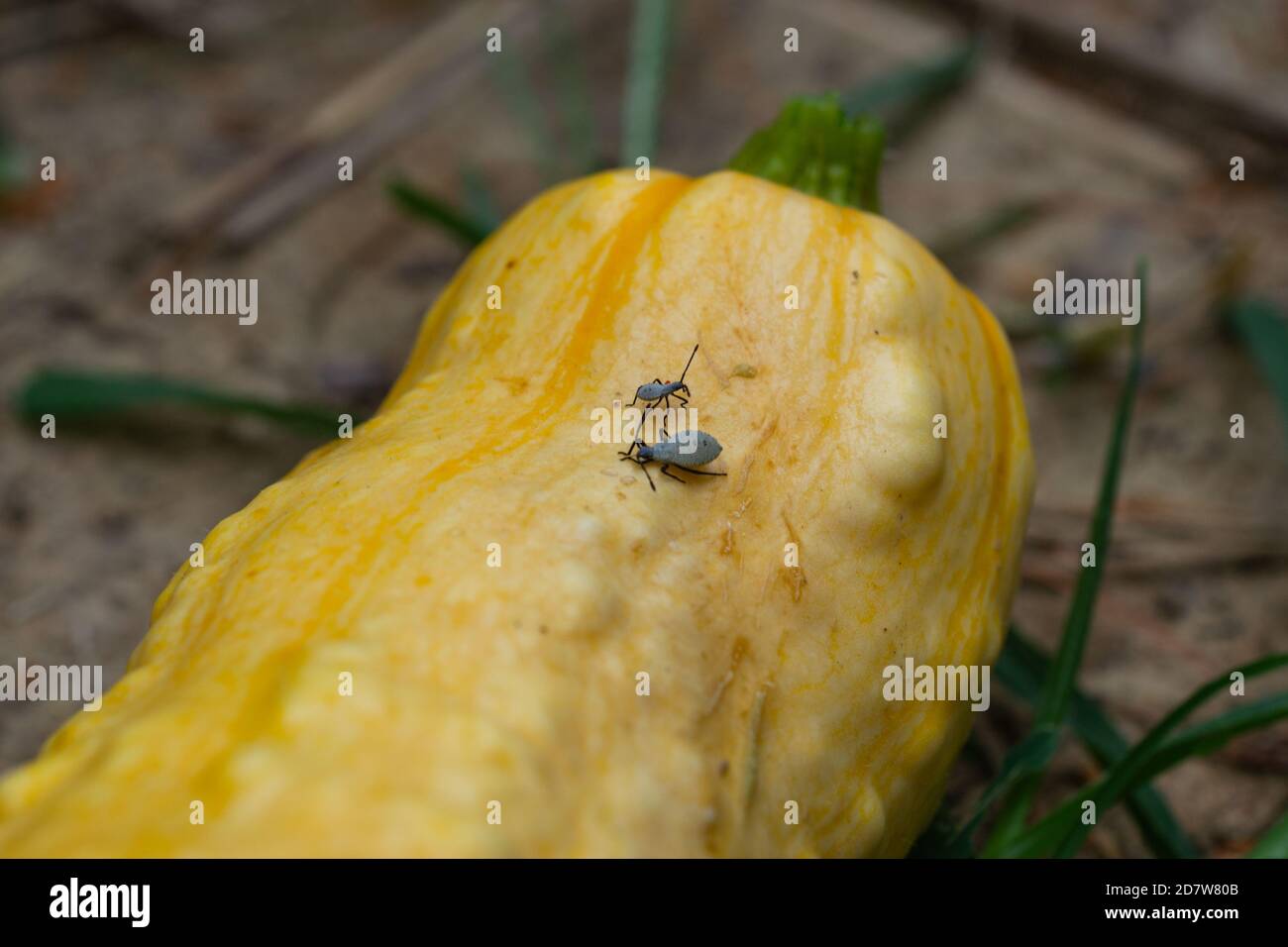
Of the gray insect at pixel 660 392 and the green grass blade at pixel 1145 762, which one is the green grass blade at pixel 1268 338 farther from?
the gray insect at pixel 660 392

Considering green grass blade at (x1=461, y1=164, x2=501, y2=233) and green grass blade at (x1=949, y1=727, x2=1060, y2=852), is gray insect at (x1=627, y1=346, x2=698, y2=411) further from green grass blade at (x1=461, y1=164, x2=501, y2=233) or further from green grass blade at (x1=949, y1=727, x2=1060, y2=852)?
green grass blade at (x1=461, y1=164, x2=501, y2=233)

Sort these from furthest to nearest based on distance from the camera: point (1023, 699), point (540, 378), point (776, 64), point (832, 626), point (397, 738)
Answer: point (776, 64), point (1023, 699), point (540, 378), point (832, 626), point (397, 738)

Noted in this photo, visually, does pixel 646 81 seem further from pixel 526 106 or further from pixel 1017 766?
pixel 1017 766

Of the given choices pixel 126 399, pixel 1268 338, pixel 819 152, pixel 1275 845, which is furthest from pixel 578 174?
pixel 1275 845

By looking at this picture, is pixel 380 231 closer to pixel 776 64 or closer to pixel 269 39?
pixel 269 39

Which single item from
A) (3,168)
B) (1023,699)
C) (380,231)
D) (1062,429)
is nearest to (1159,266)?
(1062,429)

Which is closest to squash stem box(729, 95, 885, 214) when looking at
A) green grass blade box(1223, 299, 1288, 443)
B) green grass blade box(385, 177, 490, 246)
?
green grass blade box(385, 177, 490, 246)
